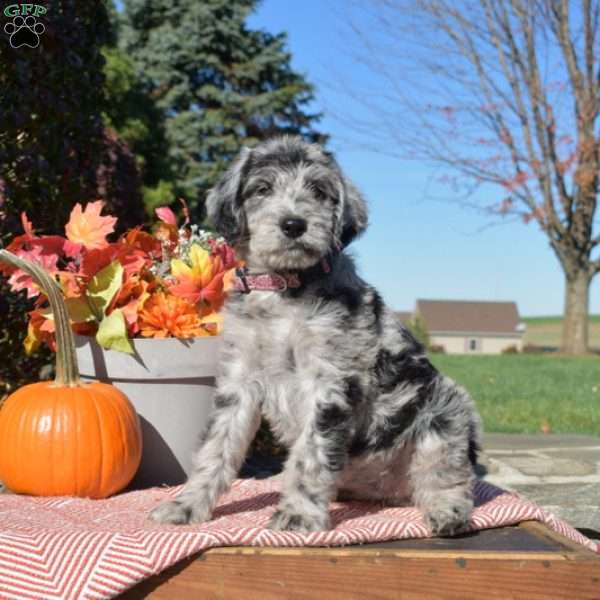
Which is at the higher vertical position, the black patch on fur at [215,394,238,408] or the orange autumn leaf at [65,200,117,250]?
the orange autumn leaf at [65,200,117,250]

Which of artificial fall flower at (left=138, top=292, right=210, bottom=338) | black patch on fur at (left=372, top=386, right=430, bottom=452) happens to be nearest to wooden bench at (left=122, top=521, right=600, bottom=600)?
black patch on fur at (left=372, top=386, right=430, bottom=452)

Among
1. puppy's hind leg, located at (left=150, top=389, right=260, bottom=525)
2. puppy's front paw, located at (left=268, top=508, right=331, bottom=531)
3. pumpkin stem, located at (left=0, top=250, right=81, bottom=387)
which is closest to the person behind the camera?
puppy's front paw, located at (left=268, top=508, right=331, bottom=531)

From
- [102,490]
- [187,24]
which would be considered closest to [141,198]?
[102,490]

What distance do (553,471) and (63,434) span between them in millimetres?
3457

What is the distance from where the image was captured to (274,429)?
10.6 ft

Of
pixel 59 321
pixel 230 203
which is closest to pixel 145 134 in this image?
pixel 59 321

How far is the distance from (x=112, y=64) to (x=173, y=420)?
1503 cm

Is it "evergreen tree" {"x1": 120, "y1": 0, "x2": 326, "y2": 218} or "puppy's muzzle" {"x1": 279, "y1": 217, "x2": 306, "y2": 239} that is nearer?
"puppy's muzzle" {"x1": 279, "y1": 217, "x2": 306, "y2": 239}

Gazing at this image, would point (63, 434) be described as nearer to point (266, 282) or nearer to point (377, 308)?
point (266, 282)

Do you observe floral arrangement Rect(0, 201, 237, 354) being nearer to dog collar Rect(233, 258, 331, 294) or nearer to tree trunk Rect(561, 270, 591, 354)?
dog collar Rect(233, 258, 331, 294)

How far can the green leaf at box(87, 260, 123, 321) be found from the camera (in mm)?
3949

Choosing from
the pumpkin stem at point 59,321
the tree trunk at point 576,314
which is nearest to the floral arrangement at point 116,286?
the pumpkin stem at point 59,321

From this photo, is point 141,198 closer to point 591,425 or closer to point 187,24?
point 591,425

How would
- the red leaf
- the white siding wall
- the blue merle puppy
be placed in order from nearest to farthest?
1. the blue merle puppy
2. the red leaf
3. the white siding wall
